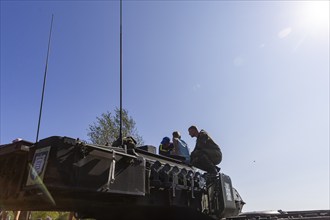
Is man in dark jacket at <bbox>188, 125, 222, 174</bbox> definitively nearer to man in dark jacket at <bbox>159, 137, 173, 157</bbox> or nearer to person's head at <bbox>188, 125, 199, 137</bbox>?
person's head at <bbox>188, 125, 199, 137</bbox>

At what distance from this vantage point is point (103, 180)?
3857 millimetres

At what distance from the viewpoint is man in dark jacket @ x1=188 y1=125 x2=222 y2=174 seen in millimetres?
6734

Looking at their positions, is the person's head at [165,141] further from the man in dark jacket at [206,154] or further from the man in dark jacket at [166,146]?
the man in dark jacket at [206,154]

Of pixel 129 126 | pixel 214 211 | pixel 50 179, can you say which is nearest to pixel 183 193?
pixel 214 211

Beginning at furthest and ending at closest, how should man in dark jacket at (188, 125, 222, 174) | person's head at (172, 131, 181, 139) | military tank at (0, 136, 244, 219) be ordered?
1. person's head at (172, 131, 181, 139)
2. man in dark jacket at (188, 125, 222, 174)
3. military tank at (0, 136, 244, 219)

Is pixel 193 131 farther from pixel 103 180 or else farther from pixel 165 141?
pixel 103 180

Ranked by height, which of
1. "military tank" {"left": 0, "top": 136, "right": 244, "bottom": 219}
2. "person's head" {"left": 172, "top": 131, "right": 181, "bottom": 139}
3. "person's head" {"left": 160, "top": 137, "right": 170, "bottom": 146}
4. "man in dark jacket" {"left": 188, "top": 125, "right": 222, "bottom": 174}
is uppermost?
"person's head" {"left": 172, "top": 131, "right": 181, "bottom": 139}

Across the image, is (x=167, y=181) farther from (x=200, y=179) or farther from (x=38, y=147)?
(x=38, y=147)

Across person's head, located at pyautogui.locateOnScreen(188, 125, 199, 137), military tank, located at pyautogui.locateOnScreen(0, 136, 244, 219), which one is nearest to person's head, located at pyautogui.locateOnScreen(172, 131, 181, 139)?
person's head, located at pyautogui.locateOnScreen(188, 125, 199, 137)

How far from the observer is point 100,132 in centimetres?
1944

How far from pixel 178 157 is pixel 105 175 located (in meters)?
2.53

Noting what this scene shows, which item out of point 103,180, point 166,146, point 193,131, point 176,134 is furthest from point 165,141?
point 103,180

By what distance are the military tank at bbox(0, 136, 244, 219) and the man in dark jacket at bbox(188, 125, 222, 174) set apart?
766mm

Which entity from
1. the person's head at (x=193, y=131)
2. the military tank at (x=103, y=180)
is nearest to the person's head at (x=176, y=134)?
the person's head at (x=193, y=131)
